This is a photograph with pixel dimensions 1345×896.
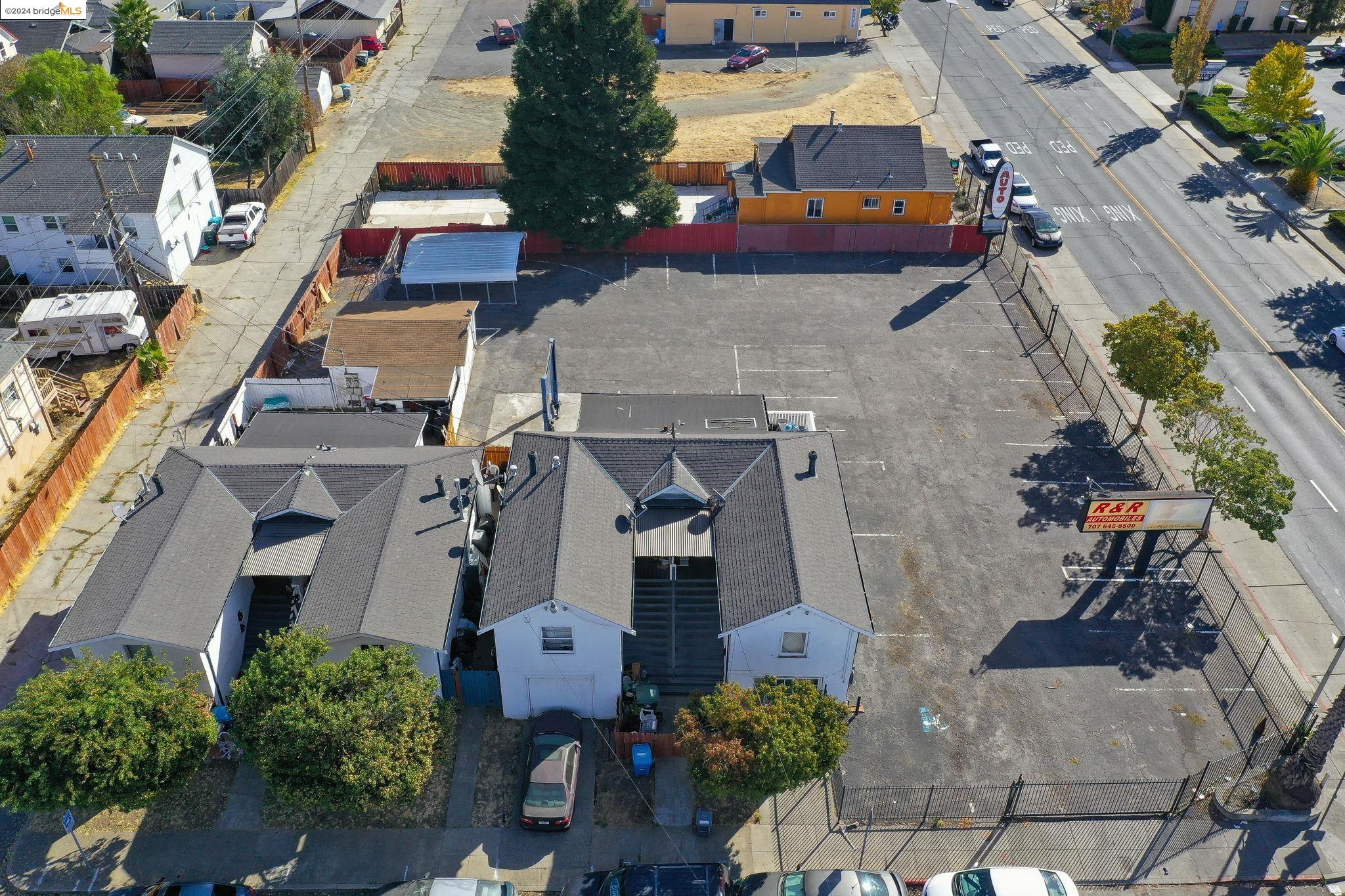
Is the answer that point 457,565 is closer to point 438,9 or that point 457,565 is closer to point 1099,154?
point 1099,154

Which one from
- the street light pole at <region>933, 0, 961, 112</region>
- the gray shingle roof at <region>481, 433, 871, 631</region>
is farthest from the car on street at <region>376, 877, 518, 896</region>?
the street light pole at <region>933, 0, 961, 112</region>

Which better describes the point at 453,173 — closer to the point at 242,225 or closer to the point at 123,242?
the point at 242,225

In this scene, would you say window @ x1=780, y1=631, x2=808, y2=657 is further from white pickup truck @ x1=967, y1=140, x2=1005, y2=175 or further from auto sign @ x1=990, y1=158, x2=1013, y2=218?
white pickup truck @ x1=967, y1=140, x2=1005, y2=175

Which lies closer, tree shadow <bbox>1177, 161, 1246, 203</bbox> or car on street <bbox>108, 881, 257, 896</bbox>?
car on street <bbox>108, 881, 257, 896</bbox>

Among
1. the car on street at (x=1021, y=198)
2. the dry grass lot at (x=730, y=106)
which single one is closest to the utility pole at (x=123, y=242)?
the dry grass lot at (x=730, y=106)

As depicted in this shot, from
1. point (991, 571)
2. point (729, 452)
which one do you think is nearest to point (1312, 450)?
point (991, 571)

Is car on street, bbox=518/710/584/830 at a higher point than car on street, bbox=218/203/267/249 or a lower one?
higher

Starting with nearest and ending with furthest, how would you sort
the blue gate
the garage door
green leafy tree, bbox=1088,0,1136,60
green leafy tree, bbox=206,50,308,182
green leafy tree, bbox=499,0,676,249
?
1. the garage door
2. the blue gate
3. green leafy tree, bbox=499,0,676,249
4. green leafy tree, bbox=206,50,308,182
5. green leafy tree, bbox=1088,0,1136,60

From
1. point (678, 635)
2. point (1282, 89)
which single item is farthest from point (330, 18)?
point (1282, 89)
